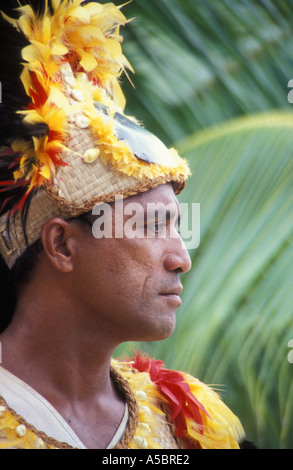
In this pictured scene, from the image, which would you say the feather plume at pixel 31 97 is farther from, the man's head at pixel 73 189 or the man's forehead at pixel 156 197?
the man's forehead at pixel 156 197

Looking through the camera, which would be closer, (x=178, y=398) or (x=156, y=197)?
(x=156, y=197)

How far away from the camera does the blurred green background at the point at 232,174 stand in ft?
8.99

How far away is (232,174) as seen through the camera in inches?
126

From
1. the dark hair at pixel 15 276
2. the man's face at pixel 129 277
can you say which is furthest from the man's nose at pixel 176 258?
the dark hair at pixel 15 276

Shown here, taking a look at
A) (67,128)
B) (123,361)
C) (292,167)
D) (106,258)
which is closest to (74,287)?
(106,258)

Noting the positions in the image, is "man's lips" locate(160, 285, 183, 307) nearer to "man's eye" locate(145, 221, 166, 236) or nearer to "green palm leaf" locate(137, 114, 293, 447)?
"man's eye" locate(145, 221, 166, 236)

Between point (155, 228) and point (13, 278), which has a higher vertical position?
point (155, 228)

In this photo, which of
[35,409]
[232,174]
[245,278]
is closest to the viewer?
[35,409]

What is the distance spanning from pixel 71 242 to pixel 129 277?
19cm

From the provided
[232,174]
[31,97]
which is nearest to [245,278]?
[232,174]

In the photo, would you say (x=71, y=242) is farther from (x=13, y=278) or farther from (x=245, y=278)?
(x=245, y=278)

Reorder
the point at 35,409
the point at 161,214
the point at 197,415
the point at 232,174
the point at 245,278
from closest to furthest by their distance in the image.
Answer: the point at 35,409
the point at 161,214
the point at 197,415
the point at 245,278
the point at 232,174

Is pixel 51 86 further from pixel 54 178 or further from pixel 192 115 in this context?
pixel 192 115

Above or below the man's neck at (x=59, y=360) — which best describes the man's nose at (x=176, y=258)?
above
